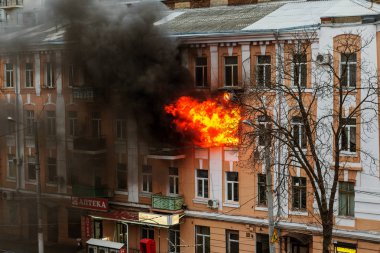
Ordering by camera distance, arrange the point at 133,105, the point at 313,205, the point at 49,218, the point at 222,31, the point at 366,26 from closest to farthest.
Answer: the point at 366,26, the point at 313,205, the point at 222,31, the point at 133,105, the point at 49,218

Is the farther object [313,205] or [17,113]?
[17,113]

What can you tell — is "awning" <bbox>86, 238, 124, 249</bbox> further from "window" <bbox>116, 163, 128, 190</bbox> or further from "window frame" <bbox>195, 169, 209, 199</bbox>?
"window frame" <bbox>195, 169, 209, 199</bbox>

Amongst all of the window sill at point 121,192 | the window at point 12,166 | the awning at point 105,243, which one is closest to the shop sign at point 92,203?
the window sill at point 121,192

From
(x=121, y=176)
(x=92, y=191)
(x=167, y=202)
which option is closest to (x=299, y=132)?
(x=167, y=202)

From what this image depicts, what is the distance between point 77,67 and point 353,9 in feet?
39.7

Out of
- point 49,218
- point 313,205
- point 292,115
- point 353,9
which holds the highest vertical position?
point 353,9

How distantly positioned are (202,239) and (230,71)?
711 centimetres

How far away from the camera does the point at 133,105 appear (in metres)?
24.5

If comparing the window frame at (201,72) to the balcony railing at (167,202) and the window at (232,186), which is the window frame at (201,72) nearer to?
the window at (232,186)

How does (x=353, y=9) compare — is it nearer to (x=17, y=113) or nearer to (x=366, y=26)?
(x=366, y=26)

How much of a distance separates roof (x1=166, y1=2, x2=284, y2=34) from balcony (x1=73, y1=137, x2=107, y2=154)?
5.89 meters

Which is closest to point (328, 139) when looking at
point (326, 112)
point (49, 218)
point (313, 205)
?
point (326, 112)

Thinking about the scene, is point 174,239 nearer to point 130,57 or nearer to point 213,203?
point 213,203

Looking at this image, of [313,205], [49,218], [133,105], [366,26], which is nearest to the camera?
[366,26]
